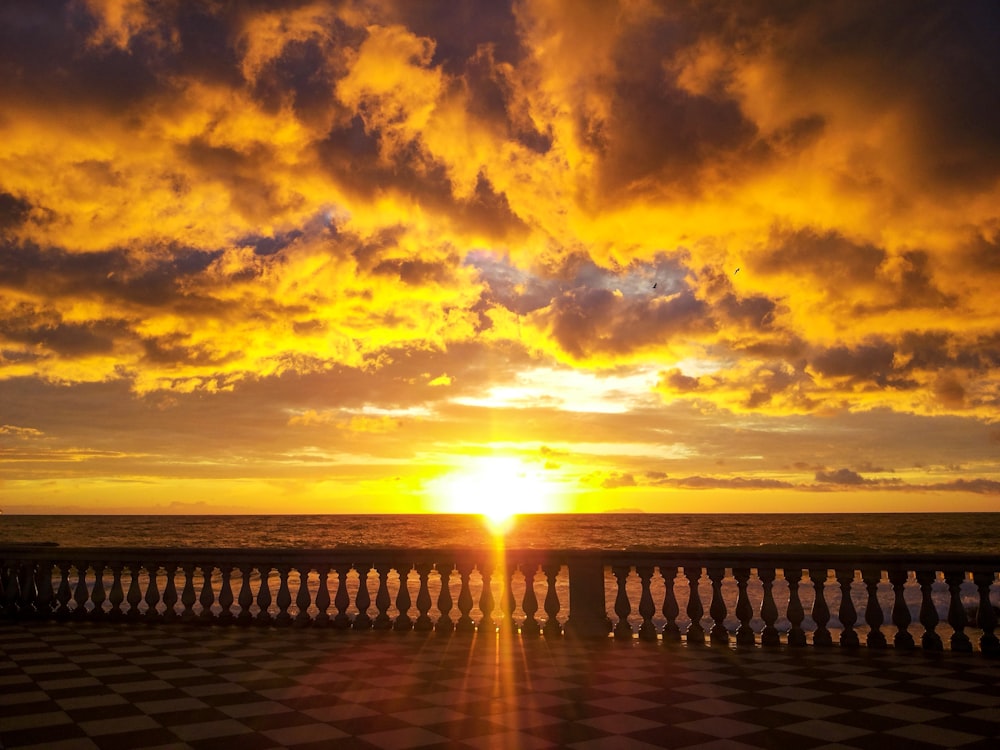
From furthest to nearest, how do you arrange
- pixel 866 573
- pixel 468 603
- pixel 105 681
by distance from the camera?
pixel 468 603 < pixel 866 573 < pixel 105 681

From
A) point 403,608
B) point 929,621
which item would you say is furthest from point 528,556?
point 929,621

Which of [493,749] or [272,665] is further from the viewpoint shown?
[272,665]

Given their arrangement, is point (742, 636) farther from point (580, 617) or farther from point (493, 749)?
point (493, 749)

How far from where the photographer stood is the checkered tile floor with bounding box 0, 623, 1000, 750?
5.96 meters

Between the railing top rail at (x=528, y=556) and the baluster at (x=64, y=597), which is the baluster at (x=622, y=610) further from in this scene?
the baluster at (x=64, y=597)

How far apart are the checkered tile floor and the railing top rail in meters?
1.15

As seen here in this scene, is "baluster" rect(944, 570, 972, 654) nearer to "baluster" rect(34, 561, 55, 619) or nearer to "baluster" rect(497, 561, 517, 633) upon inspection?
"baluster" rect(497, 561, 517, 633)

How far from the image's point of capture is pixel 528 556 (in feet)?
36.0

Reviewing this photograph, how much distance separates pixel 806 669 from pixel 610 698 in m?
2.82

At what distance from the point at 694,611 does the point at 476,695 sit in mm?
4099

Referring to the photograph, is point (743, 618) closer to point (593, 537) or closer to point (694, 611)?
point (694, 611)

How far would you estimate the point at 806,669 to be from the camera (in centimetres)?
862

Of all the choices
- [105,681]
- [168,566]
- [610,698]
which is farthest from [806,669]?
[168,566]

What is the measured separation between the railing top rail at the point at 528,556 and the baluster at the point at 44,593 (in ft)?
0.75
